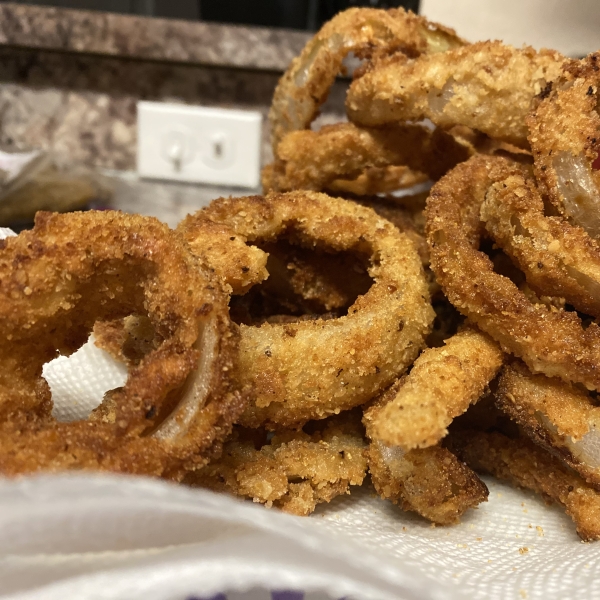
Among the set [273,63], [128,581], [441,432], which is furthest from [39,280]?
[273,63]

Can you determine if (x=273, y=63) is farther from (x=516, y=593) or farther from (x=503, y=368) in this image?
(x=516, y=593)

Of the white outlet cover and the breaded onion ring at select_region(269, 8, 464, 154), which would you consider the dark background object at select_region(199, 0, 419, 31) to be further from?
the breaded onion ring at select_region(269, 8, 464, 154)

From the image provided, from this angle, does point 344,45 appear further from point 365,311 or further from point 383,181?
point 365,311

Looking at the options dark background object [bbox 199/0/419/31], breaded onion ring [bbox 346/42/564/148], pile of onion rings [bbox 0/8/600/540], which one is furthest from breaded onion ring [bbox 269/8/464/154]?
dark background object [bbox 199/0/419/31]

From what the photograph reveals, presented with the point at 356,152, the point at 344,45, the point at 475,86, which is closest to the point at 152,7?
the point at 344,45

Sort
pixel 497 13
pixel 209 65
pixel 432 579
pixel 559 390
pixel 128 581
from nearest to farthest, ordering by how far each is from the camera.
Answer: pixel 128 581, pixel 432 579, pixel 559 390, pixel 497 13, pixel 209 65

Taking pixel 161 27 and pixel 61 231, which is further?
pixel 161 27

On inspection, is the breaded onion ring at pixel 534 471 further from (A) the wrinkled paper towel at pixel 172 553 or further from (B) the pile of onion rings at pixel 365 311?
(A) the wrinkled paper towel at pixel 172 553
